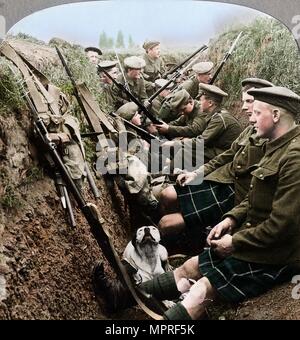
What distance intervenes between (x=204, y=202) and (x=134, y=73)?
57 centimetres

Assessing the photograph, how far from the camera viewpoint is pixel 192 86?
80.9 inches

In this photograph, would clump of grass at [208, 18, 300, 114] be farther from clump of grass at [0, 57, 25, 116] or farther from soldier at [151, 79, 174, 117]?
clump of grass at [0, 57, 25, 116]

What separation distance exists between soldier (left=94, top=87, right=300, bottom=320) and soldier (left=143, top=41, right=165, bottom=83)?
356mm

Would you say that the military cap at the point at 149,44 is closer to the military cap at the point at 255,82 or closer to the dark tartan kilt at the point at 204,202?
the military cap at the point at 255,82

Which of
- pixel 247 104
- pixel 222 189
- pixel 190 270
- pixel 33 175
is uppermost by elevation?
pixel 247 104

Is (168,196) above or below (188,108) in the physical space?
below

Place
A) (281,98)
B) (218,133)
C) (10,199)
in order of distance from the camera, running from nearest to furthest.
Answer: (10,199), (281,98), (218,133)

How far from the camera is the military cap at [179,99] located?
205 centimetres

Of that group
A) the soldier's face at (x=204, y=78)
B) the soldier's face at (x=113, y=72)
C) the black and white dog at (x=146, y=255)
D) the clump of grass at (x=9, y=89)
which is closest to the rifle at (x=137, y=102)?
the soldier's face at (x=113, y=72)

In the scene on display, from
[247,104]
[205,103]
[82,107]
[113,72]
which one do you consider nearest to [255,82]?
[247,104]

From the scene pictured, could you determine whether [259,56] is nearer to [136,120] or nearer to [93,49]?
[136,120]

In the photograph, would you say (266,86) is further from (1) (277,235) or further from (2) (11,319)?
(2) (11,319)

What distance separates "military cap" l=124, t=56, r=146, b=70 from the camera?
197 cm

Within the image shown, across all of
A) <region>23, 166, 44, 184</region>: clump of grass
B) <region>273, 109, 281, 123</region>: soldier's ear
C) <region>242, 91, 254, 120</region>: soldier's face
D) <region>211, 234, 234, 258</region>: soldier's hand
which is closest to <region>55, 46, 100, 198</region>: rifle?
<region>23, 166, 44, 184</region>: clump of grass
